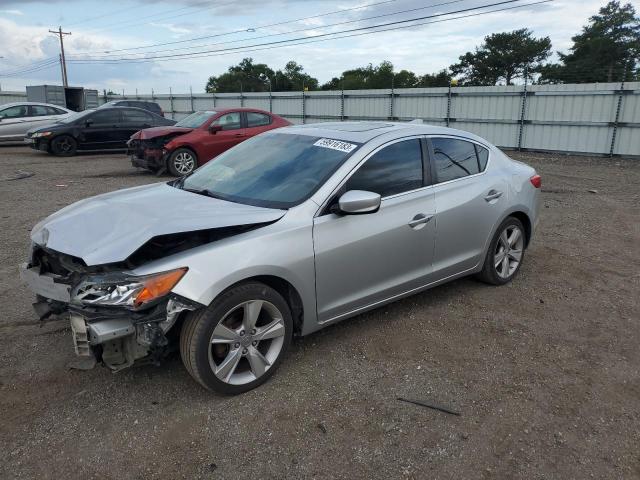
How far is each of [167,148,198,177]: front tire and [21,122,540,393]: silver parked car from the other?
723 cm

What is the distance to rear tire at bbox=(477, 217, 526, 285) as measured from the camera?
4.88 meters

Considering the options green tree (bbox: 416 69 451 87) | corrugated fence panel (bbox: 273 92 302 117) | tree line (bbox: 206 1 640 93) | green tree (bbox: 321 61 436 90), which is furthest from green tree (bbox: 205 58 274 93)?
corrugated fence panel (bbox: 273 92 302 117)

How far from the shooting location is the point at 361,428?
2939 millimetres

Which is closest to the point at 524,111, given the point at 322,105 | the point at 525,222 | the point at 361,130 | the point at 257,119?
the point at 322,105

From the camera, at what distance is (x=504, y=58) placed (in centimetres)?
5838

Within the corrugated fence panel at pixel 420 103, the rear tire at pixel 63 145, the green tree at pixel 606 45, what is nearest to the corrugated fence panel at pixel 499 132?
the corrugated fence panel at pixel 420 103

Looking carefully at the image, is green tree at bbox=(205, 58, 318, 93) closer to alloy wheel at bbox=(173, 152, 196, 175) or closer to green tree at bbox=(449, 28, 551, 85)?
green tree at bbox=(449, 28, 551, 85)

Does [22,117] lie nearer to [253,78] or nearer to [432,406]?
[432,406]

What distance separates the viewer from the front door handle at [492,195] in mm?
4620

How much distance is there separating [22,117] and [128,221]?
55.5 ft

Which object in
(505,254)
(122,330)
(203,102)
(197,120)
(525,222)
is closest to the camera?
(122,330)

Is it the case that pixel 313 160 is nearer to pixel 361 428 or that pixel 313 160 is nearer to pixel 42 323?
pixel 361 428

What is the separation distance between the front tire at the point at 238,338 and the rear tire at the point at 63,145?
13.9 m

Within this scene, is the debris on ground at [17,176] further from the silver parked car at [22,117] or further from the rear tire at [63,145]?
the silver parked car at [22,117]
